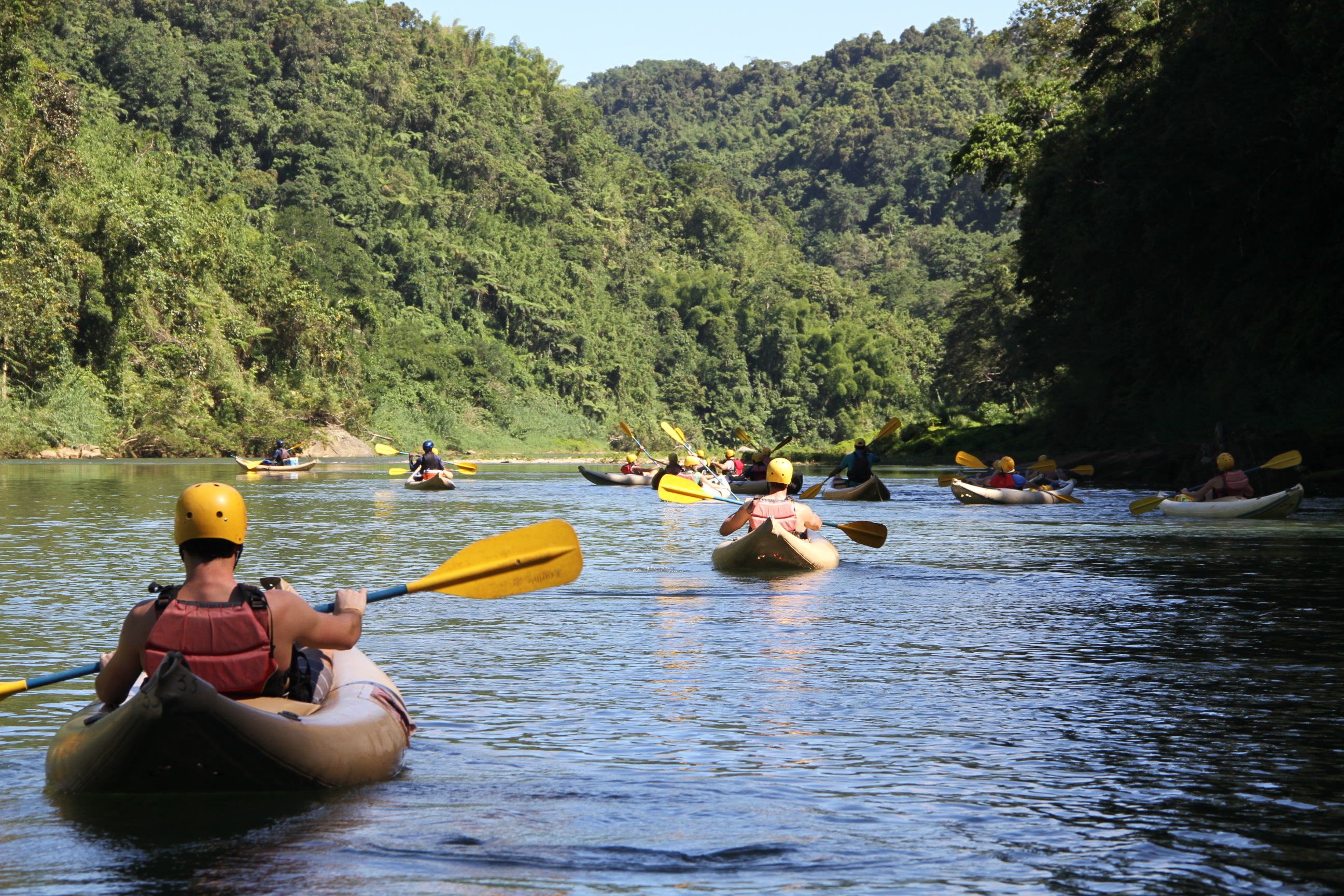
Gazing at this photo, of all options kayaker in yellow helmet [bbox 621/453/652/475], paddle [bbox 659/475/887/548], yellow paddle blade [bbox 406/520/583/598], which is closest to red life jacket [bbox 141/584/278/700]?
yellow paddle blade [bbox 406/520/583/598]

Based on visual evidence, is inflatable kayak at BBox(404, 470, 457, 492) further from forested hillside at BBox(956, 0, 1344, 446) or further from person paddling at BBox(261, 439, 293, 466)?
forested hillside at BBox(956, 0, 1344, 446)

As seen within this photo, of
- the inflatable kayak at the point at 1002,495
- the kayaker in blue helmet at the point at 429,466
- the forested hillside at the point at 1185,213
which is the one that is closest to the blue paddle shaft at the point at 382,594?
the inflatable kayak at the point at 1002,495

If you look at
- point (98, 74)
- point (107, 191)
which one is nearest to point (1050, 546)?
point (107, 191)

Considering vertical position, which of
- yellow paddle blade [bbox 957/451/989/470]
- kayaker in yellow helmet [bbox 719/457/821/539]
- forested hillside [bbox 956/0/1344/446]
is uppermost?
forested hillside [bbox 956/0/1344/446]

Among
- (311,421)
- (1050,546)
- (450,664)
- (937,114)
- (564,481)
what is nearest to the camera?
(450,664)

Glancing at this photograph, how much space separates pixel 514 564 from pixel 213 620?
5.84 ft

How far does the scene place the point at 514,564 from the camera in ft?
21.2

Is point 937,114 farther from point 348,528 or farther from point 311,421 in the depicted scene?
point 348,528

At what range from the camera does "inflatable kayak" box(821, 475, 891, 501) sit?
2550cm

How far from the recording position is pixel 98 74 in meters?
78.3

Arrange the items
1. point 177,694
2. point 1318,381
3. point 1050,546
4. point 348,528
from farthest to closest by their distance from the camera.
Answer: point 1318,381
point 348,528
point 1050,546
point 177,694

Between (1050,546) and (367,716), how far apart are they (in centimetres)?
1272

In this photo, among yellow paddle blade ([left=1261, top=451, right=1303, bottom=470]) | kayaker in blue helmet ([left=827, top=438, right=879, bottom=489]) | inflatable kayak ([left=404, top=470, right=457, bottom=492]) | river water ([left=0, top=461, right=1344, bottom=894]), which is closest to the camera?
river water ([left=0, top=461, right=1344, bottom=894])

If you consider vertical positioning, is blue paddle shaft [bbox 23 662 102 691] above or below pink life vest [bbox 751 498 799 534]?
below
